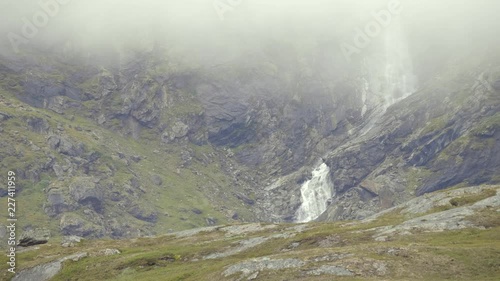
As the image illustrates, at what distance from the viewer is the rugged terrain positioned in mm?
56875

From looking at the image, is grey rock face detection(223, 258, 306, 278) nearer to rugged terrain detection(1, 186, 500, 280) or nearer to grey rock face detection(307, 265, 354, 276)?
rugged terrain detection(1, 186, 500, 280)

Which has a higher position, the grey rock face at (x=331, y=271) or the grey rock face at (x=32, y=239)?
the grey rock face at (x=32, y=239)

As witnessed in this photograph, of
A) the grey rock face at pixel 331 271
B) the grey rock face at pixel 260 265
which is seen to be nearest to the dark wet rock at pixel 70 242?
the grey rock face at pixel 260 265

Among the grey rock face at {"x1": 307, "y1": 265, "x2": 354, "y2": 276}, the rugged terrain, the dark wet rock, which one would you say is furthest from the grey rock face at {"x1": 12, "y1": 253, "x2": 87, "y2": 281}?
the grey rock face at {"x1": 307, "y1": 265, "x2": 354, "y2": 276}

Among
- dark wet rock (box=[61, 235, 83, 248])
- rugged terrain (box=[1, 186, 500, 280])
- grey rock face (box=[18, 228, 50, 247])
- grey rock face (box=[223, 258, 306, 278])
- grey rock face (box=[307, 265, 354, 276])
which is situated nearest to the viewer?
grey rock face (box=[307, 265, 354, 276])

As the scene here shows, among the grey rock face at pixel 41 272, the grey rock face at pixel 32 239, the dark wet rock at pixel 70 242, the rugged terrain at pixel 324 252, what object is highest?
the grey rock face at pixel 32 239

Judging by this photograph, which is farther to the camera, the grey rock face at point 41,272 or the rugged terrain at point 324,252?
the grey rock face at point 41,272

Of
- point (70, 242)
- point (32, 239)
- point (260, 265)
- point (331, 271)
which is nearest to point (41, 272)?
point (70, 242)

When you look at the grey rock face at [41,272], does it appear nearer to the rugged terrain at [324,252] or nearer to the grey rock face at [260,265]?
the rugged terrain at [324,252]

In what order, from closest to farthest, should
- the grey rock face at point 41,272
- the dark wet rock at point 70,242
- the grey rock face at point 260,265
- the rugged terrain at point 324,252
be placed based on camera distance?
the rugged terrain at point 324,252, the grey rock face at point 260,265, the grey rock face at point 41,272, the dark wet rock at point 70,242

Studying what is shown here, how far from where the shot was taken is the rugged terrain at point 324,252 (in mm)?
56875

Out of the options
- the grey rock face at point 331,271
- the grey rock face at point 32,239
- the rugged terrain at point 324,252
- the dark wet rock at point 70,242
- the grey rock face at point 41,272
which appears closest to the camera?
the grey rock face at point 331,271

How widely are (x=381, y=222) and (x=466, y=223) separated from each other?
1896cm

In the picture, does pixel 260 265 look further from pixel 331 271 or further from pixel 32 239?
pixel 32 239
